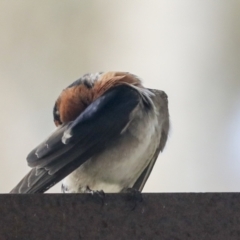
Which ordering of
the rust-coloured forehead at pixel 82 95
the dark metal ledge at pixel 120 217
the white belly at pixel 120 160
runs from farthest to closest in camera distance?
the rust-coloured forehead at pixel 82 95 → the white belly at pixel 120 160 → the dark metal ledge at pixel 120 217

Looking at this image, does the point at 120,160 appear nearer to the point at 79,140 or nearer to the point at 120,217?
the point at 79,140

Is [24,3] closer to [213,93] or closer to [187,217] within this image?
[213,93]

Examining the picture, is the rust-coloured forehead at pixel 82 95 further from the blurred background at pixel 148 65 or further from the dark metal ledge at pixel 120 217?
the blurred background at pixel 148 65

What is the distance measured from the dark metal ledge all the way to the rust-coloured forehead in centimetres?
58

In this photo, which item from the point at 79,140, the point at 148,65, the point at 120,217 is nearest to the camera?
the point at 120,217

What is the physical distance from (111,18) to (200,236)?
4.87 feet

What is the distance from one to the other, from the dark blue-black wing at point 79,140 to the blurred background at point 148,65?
0.92 metres

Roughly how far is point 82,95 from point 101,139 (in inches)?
8.0

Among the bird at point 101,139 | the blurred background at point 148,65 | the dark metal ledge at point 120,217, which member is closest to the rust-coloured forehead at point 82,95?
the bird at point 101,139

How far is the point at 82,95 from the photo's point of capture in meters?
1.31

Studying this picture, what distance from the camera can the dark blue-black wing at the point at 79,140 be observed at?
3.49 feet

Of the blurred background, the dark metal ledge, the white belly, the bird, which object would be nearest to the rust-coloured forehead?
the bird

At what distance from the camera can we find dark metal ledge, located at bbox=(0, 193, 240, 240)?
71 cm

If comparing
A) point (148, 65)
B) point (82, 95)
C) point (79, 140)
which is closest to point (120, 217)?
point (79, 140)
